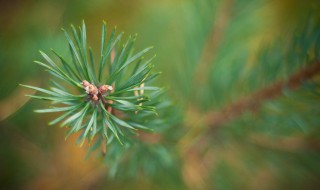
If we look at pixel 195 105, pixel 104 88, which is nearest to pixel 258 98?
pixel 195 105

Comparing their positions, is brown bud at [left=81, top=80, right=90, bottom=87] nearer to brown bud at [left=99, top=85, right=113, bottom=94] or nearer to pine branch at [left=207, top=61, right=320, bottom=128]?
brown bud at [left=99, top=85, right=113, bottom=94]

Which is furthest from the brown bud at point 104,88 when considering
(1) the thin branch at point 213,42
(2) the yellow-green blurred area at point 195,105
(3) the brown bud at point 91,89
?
(1) the thin branch at point 213,42

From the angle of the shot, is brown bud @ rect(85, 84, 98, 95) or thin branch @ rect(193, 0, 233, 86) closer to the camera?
brown bud @ rect(85, 84, 98, 95)

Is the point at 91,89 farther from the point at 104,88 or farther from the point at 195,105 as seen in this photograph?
the point at 195,105

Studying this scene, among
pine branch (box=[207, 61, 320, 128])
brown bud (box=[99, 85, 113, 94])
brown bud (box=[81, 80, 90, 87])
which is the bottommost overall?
pine branch (box=[207, 61, 320, 128])

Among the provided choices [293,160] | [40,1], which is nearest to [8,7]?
[40,1]

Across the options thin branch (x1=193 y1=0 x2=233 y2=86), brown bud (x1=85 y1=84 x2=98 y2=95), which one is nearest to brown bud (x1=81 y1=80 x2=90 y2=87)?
brown bud (x1=85 y1=84 x2=98 y2=95)
